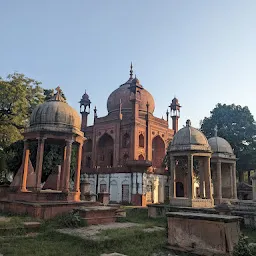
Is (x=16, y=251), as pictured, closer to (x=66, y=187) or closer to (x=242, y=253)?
(x=242, y=253)

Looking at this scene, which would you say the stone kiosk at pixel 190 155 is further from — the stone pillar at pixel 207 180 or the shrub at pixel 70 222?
the shrub at pixel 70 222

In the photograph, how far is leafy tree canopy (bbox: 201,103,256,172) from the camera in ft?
104

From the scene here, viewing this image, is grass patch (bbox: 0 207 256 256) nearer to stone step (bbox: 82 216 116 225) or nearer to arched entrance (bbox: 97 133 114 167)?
stone step (bbox: 82 216 116 225)

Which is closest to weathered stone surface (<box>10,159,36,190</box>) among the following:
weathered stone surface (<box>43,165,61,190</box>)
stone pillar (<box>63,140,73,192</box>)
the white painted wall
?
weathered stone surface (<box>43,165,61,190</box>)

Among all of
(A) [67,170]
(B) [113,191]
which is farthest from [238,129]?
(A) [67,170]

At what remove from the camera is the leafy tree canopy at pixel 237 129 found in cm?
3172

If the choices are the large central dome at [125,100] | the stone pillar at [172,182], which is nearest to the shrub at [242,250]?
the stone pillar at [172,182]

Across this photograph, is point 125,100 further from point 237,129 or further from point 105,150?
point 237,129

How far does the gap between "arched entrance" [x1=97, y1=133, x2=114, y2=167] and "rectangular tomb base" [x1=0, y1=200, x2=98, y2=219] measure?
2328cm

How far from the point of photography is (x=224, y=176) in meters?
21.9

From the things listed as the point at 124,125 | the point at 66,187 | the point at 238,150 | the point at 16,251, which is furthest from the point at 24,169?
the point at 238,150

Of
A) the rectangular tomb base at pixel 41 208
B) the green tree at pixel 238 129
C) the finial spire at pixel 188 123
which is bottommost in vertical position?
the rectangular tomb base at pixel 41 208

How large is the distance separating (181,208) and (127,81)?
2880 centimetres

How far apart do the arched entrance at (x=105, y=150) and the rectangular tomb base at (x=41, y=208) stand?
2328 cm
